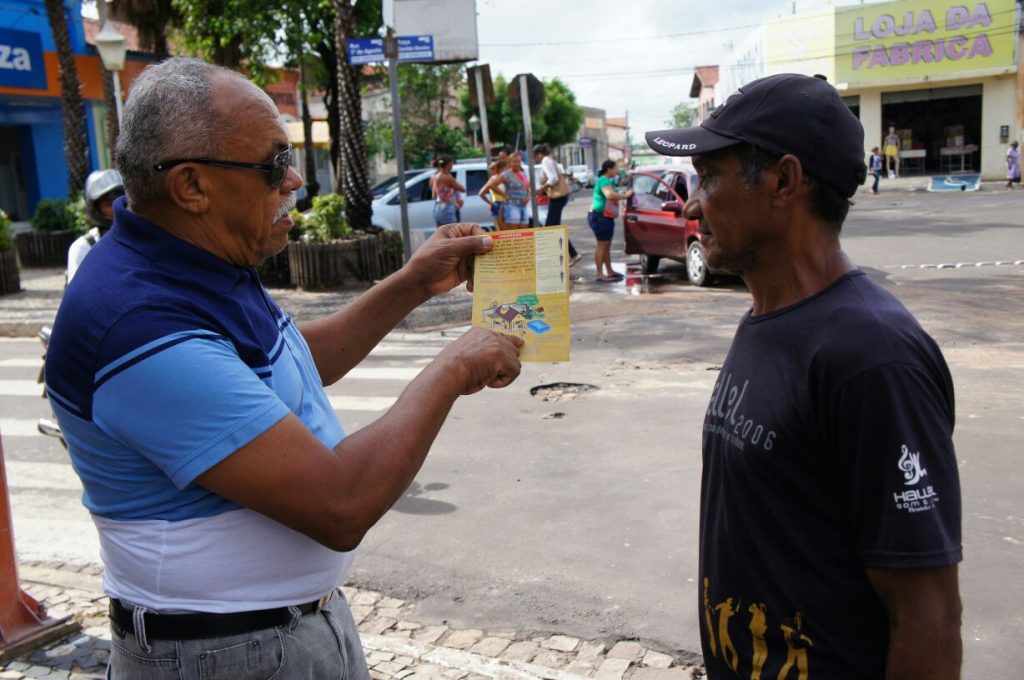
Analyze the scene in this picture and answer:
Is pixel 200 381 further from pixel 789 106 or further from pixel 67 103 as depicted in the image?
pixel 67 103

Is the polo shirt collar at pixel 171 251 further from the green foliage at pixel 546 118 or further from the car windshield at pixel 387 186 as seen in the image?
the green foliage at pixel 546 118

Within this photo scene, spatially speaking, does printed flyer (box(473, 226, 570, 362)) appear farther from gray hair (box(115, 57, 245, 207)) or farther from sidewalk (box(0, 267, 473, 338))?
sidewalk (box(0, 267, 473, 338))

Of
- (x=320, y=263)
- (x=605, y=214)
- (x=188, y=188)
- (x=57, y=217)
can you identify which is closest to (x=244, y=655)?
(x=188, y=188)

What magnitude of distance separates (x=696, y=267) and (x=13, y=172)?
20.3 m

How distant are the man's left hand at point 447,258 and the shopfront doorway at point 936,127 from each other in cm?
4062

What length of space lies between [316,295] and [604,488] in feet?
29.0

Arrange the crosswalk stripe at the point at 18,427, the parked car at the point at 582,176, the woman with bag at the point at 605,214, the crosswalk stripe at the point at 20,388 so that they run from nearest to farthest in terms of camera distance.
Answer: the crosswalk stripe at the point at 18,427
the crosswalk stripe at the point at 20,388
the woman with bag at the point at 605,214
the parked car at the point at 582,176

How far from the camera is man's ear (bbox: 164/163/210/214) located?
69.7 inches

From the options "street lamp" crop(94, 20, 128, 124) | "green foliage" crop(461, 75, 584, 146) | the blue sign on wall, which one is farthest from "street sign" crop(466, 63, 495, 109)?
"green foliage" crop(461, 75, 584, 146)

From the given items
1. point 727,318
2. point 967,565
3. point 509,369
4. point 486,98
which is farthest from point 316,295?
point 509,369

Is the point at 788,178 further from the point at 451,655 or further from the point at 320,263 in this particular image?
the point at 320,263

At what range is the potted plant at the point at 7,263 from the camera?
14.7m

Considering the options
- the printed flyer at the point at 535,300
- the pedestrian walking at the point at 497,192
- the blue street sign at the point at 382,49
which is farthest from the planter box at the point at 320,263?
the printed flyer at the point at 535,300

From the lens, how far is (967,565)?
4266 mm
